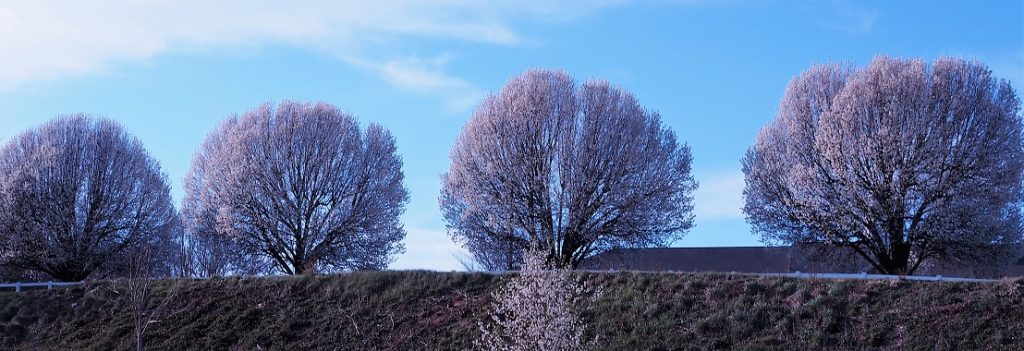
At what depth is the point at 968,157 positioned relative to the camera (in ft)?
127

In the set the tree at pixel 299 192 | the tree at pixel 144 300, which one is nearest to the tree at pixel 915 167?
the tree at pixel 299 192

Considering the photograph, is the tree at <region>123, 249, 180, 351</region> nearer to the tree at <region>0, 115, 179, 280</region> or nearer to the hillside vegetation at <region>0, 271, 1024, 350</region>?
the hillside vegetation at <region>0, 271, 1024, 350</region>

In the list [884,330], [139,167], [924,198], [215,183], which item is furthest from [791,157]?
[139,167]

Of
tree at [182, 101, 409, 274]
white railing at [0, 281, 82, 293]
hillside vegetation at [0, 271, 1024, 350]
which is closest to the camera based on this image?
hillside vegetation at [0, 271, 1024, 350]

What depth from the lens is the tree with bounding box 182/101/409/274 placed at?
46.1 meters

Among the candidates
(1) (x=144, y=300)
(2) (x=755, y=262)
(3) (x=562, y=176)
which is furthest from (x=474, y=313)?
(2) (x=755, y=262)

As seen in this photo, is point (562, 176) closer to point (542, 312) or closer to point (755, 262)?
point (755, 262)

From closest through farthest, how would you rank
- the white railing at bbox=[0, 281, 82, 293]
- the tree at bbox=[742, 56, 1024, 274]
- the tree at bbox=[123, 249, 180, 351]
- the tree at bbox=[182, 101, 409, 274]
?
the tree at bbox=[123, 249, 180, 351] → the white railing at bbox=[0, 281, 82, 293] → the tree at bbox=[742, 56, 1024, 274] → the tree at bbox=[182, 101, 409, 274]

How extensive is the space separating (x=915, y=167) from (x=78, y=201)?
117 ft

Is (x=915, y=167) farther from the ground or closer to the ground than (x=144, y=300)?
farther from the ground

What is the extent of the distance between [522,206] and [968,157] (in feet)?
55.1

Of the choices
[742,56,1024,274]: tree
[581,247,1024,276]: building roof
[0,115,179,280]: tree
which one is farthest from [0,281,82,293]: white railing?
[742,56,1024,274]: tree

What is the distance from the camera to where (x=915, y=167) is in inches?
1521

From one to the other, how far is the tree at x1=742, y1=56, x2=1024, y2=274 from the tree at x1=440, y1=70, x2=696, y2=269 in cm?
559
